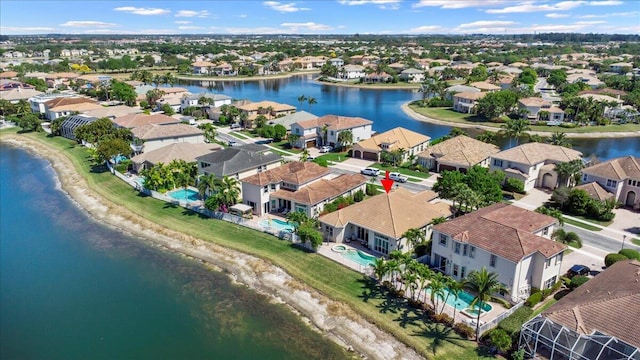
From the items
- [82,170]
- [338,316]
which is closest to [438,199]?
[338,316]

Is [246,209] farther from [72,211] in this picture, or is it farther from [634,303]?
[634,303]

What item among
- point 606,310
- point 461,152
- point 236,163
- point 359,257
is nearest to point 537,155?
point 461,152

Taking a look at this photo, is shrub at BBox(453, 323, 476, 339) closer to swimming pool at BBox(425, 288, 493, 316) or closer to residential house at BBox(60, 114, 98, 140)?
swimming pool at BBox(425, 288, 493, 316)

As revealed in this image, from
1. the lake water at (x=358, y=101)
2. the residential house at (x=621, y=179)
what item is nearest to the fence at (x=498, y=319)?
the residential house at (x=621, y=179)

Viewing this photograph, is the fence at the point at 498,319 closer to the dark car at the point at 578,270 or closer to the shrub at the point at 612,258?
the dark car at the point at 578,270

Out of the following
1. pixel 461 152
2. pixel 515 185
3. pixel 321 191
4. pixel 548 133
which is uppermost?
pixel 461 152

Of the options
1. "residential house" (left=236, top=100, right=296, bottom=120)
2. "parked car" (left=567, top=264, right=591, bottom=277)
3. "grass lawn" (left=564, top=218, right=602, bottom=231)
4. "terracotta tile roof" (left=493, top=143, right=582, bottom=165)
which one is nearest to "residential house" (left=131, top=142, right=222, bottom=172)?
"residential house" (left=236, top=100, right=296, bottom=120)

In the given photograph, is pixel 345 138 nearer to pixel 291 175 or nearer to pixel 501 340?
pixel 291 175
